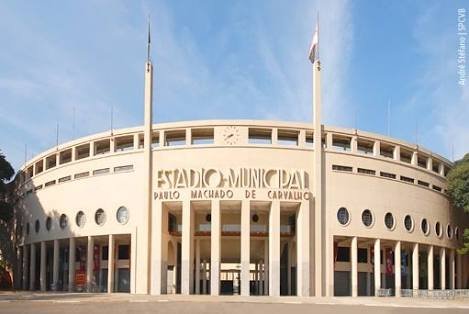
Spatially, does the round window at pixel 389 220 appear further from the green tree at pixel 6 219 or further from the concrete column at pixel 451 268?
the green tree at pixel 6 219

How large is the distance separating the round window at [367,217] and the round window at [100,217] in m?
24.0

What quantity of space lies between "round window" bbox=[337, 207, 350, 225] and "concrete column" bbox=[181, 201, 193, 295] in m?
13.4

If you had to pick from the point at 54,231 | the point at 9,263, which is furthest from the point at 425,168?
the point at 9,263

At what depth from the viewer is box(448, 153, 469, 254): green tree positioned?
64.4m

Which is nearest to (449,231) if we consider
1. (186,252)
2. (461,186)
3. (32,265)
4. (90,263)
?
(461,186)

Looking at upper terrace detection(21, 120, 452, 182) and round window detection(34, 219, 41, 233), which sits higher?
upper terrace detection(21, 120, 452, 182)

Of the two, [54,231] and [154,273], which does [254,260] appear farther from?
[54,231]

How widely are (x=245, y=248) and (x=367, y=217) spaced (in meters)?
12.4

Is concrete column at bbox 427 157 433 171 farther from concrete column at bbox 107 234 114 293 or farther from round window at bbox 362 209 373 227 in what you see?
concrete column at bbox 107 234 114 293

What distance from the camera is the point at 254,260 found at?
67.8 metres

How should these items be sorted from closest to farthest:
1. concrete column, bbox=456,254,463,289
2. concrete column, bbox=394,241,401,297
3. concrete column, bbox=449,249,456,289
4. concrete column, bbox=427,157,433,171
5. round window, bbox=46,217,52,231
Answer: concrete column, bbox=394,241,401,297, round window, bbox=46,217,52,231, concrete column, bbox=427,157,433,171, concrete column, bbox=449,249,456,289, concrete column, bbox=456,254,463,289

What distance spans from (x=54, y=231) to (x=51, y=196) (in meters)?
3.61

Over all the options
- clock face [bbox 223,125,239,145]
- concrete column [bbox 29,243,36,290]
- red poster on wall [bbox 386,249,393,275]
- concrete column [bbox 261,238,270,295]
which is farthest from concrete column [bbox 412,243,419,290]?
concrete column [bbox 29,243,36,290]

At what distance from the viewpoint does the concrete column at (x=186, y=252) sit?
54.1 m
